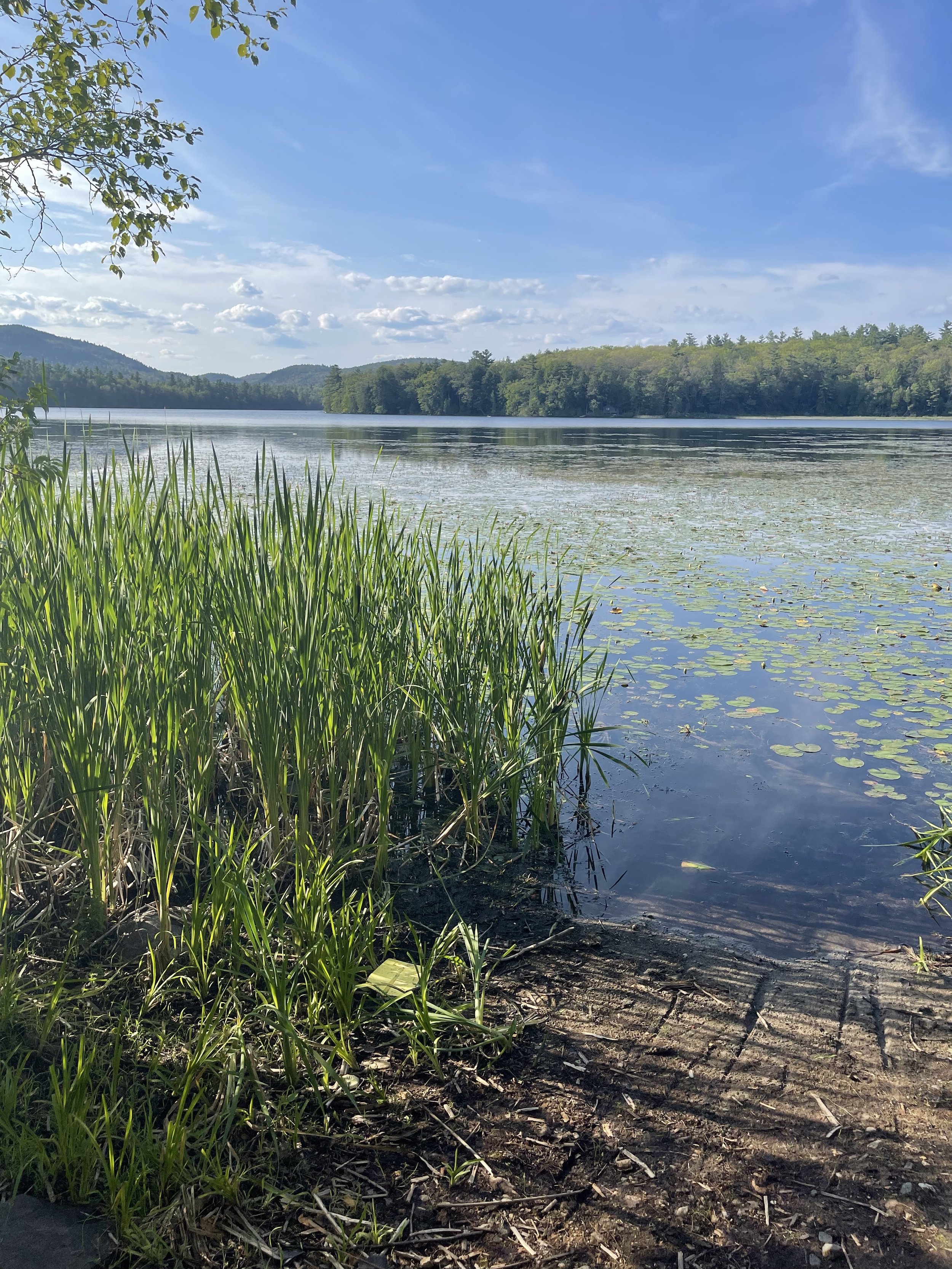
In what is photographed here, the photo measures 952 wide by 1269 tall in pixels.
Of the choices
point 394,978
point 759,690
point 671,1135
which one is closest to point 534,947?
point 394,978

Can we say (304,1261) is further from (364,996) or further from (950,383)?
(950,383)

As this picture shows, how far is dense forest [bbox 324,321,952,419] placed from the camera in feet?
256

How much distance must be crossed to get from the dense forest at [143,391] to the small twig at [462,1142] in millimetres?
2715

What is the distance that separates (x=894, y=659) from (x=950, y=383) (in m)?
81.1

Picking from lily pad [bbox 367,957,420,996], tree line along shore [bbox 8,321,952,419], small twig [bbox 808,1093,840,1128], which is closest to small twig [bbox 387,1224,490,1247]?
lily pad [bbox 367,957,420,996]

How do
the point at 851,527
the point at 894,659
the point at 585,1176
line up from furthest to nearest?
the point at 851,527
the point at 894,659
the point at 585,1176

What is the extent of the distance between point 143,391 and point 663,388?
70676mm

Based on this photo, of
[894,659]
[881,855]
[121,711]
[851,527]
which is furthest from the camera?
[851,527]

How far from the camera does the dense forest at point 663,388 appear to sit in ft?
256

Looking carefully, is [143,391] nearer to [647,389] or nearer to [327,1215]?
[327,1215]

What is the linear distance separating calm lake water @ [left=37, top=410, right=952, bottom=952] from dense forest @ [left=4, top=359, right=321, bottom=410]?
39 centimetres

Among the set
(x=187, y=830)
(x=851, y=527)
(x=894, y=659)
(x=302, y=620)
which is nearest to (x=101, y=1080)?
(x=187, y=830)

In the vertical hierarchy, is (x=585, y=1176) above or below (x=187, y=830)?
below

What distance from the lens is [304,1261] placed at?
4.90 ft
